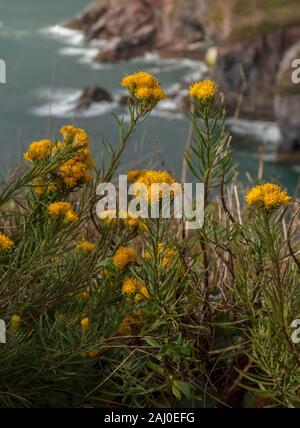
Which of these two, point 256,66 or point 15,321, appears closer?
point 15,321

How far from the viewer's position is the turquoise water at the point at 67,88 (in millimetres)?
21562

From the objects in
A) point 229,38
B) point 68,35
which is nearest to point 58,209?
point 229,38

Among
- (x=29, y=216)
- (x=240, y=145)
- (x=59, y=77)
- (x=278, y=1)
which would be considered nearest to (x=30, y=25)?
(x=59, y=77)

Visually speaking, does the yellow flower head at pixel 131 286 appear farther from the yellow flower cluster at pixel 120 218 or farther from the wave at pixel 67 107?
the wave at pixel 67 107

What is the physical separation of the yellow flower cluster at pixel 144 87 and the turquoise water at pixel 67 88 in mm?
14435

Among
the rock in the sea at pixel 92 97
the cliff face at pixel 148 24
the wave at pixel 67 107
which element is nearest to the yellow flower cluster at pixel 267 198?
the wave at pixel 67 107

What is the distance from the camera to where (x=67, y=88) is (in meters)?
28.4

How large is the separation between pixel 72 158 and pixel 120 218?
0.15 m

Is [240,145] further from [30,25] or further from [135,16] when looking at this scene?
[30,25]

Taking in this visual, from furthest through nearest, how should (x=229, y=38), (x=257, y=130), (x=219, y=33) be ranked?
(x=219, y=33) < (x=229, y=38) < (x=257, y=130)

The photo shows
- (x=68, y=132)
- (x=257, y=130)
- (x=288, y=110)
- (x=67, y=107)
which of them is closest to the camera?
(x=68, y=132)

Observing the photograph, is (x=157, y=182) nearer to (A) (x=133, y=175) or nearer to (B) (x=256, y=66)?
(A) (x=133, y=175)

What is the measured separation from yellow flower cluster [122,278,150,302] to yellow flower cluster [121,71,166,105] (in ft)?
0.98
